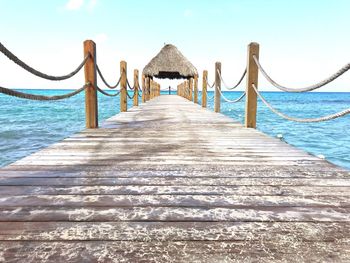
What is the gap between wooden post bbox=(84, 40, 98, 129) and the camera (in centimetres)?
481

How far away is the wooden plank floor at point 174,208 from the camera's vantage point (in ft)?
4.11

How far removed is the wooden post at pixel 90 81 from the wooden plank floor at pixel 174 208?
6.55ft

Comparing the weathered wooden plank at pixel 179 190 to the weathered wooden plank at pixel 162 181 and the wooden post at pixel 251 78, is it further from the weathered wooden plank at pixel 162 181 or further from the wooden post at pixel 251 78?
the wooden post at pixel 251 78

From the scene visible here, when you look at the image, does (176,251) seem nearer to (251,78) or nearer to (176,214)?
(176,214)

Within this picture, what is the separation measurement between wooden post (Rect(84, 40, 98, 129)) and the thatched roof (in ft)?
50.7

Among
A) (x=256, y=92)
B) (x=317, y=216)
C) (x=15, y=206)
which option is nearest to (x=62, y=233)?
(x=15, y=206)

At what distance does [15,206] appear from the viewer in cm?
169

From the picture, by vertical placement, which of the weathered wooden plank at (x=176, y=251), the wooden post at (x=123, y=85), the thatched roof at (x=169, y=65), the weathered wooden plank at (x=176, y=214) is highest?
the thatched roof at (x=169, y=65)

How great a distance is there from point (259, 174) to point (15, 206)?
68.8 inches

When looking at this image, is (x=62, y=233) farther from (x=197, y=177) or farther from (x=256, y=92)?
(x=256, y=92)

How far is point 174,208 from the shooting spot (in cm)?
167

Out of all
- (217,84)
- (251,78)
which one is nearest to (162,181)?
(251,78)

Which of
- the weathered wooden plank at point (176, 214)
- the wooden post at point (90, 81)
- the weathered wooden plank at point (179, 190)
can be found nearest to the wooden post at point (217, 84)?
the wooden post at point (90, 81)

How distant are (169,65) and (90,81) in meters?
16.8
